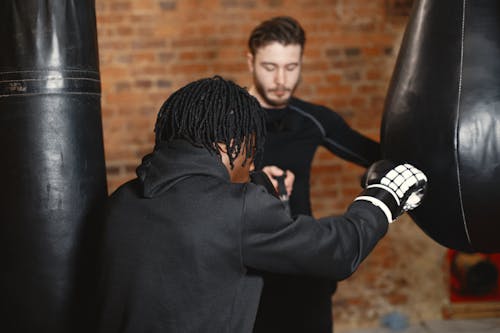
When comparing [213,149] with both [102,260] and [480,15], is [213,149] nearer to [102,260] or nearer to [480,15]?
[102,260]

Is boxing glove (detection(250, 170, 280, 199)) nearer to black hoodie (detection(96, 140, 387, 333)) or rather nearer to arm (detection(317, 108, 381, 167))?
black hoodie (detection(96, 140, 387, 333))

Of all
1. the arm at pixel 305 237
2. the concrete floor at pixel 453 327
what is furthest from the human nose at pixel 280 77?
the concrete floor at pixel 453 327

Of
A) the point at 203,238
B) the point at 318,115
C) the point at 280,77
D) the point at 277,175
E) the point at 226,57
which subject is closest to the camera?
the point at 203,238

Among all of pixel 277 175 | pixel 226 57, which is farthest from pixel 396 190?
pixel 226 57

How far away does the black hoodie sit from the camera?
4.12 ft

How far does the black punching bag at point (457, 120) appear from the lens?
57.5 inches

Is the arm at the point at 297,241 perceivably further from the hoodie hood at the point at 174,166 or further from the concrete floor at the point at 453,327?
the concrete floor at the point at 453,327

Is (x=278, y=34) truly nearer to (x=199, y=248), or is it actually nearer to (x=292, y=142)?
(x=292, y=142)

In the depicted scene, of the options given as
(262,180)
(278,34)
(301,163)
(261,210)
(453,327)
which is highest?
(278,34)

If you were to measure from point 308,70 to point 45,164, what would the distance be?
1997mm

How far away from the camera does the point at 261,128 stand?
146cm

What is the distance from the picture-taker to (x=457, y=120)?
147cm

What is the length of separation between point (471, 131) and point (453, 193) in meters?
0.15

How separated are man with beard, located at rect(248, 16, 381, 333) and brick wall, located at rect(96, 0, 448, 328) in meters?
0.85
